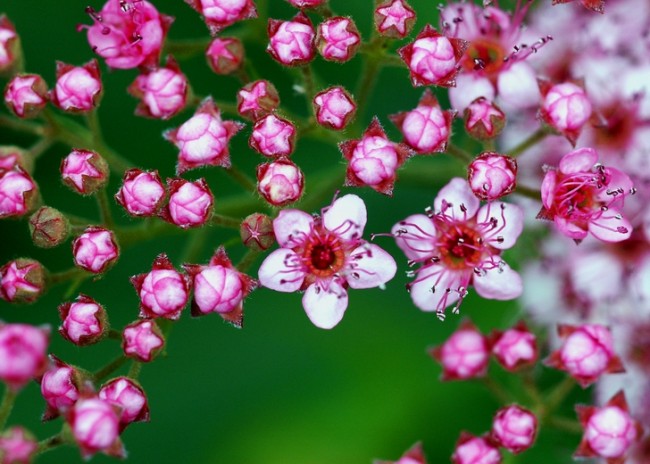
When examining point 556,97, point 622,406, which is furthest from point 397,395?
point 556,97

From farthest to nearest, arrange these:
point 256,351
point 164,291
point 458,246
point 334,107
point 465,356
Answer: point 256,351
point 465,356
point 458,246
point 334,107
point 164,291

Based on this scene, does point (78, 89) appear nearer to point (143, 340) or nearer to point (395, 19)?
point (143, 340)

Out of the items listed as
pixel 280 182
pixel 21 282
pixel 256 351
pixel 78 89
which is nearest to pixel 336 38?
pixel 280 182

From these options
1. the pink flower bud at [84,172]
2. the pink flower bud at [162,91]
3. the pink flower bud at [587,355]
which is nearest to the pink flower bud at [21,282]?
the pink flower bud at [84,172]

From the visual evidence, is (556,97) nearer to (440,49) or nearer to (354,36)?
(440,49)

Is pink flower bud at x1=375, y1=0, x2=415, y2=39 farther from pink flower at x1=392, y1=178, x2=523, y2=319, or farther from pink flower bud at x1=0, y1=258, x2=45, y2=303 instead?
pink flower bud at x1=0, y1=258, x2=45, y2=303

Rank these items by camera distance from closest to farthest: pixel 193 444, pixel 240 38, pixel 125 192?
pixel 125 192 → pixel 240 38 → pixel 193 444
